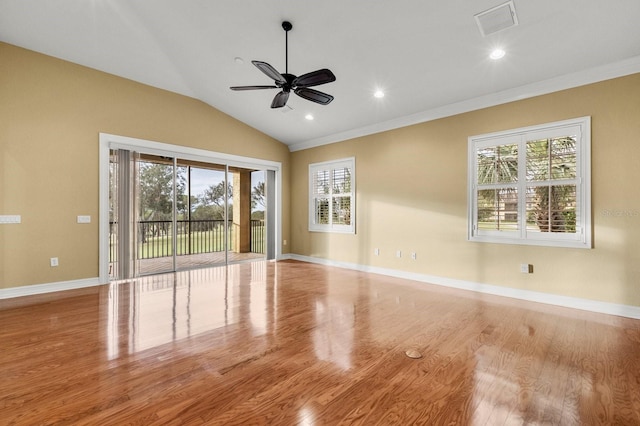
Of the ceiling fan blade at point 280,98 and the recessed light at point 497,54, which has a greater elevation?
the recessed light at point 497,54

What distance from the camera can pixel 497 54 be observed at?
354 centimetres

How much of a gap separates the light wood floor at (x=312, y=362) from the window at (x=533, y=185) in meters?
1.01

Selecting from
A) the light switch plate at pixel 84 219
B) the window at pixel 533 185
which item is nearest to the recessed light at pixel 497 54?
the window at pixel 533 185

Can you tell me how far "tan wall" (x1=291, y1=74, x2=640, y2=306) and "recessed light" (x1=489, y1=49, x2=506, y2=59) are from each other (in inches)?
40.9

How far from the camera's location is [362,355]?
251 cm

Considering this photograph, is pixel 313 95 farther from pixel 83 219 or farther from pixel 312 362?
pixel 83 219

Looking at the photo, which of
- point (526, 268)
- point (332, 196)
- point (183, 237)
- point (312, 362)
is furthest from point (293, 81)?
point (183, 237)

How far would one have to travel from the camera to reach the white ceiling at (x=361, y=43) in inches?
122

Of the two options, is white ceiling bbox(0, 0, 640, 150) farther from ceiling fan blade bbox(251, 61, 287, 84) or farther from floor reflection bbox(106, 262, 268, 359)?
floor reflection bbox(106, 262, 268, 359)

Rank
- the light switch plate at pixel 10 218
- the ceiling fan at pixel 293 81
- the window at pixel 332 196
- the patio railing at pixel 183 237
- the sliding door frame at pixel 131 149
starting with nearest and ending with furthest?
1. the ceiling fan at pixel 293 81
2. the light switch plate at pixel 10 218
3. the sliding door frame at pixel 131 149
4. the patio railing at pixel 183 237
5. the window at pixel 332 196

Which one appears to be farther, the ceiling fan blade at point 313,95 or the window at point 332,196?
the window at point 332,196

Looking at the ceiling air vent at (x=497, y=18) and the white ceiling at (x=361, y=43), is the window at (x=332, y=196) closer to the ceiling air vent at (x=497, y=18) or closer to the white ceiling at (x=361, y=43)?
the white ceiling at (x=361, y=43)

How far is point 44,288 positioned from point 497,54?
7066 mm

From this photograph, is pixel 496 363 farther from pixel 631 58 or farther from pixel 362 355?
pixel 631 58
